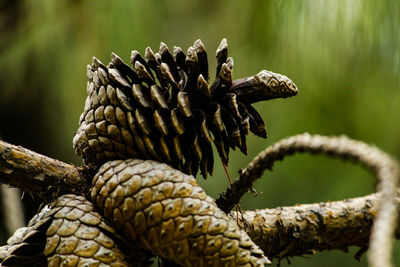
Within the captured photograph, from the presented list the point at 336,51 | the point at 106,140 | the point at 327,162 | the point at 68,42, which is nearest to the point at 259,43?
the point at 336,51

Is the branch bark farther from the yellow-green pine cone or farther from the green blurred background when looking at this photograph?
the green blurred background

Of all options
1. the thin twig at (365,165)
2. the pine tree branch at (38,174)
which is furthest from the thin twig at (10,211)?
the thin twig at (365,165)

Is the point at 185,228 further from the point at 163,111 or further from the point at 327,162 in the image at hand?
the point at 327,162

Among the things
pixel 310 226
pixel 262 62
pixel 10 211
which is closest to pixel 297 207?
pixel 310 226

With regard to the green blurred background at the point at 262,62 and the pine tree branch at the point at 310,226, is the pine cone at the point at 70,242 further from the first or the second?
the green blurred background at the point at 262,62

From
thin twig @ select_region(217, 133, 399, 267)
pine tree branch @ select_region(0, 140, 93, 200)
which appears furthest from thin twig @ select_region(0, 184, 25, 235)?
thin twig @ select_region(217, 133, 399, 267)

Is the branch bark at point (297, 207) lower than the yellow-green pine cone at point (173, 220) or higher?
higher
